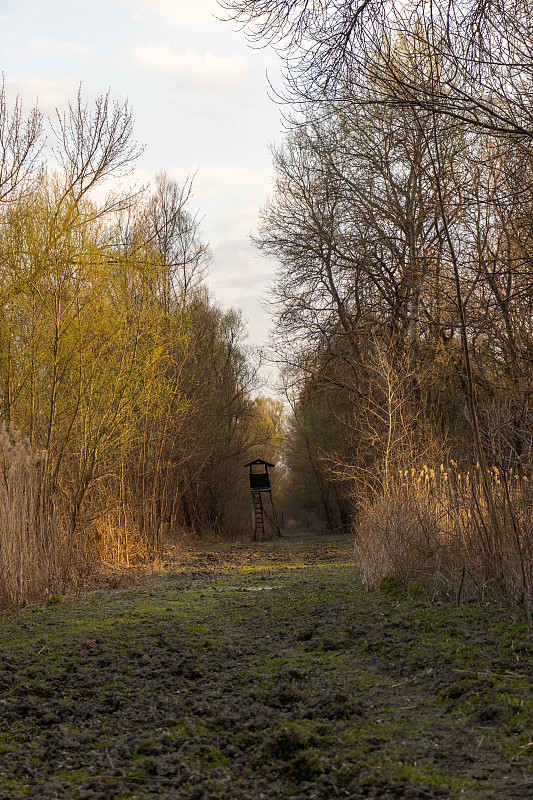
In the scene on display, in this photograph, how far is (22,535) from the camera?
7.13m

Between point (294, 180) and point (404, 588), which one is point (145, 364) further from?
point (294, 180)

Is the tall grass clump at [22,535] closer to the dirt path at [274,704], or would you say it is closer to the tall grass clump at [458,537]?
the dirt path at [274,704]

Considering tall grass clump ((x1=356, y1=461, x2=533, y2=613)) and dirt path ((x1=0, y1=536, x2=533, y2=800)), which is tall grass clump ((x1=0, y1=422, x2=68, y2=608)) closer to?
dirt path ((x1=0, y1=536, x2=533, y2=800))

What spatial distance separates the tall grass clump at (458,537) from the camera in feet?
16.3

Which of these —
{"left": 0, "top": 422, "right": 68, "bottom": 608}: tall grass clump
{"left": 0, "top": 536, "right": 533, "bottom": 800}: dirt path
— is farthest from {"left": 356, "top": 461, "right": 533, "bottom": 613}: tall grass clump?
{"left": 0, "top": 422, "right": 68, "bottom": 608}: tall grass clump

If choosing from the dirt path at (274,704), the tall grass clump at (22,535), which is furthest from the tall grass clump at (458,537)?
the tall grass clump at (22,535)

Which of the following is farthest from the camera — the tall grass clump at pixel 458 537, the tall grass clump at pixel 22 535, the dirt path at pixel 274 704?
the tall grass clump at pixel 22 535

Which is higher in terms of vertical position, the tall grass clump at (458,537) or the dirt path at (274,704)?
the tall grass clump at (458,537)

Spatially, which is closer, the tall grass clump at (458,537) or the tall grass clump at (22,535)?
the tall grass clump at (458,537)

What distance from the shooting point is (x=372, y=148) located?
51.4 ft

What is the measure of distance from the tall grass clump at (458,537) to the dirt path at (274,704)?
31 centimetres

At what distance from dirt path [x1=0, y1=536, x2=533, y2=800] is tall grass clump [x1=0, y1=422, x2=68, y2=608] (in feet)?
3.13

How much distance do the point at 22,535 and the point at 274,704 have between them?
4.30 metres

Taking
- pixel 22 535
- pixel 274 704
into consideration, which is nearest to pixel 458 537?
pixel 274 704
